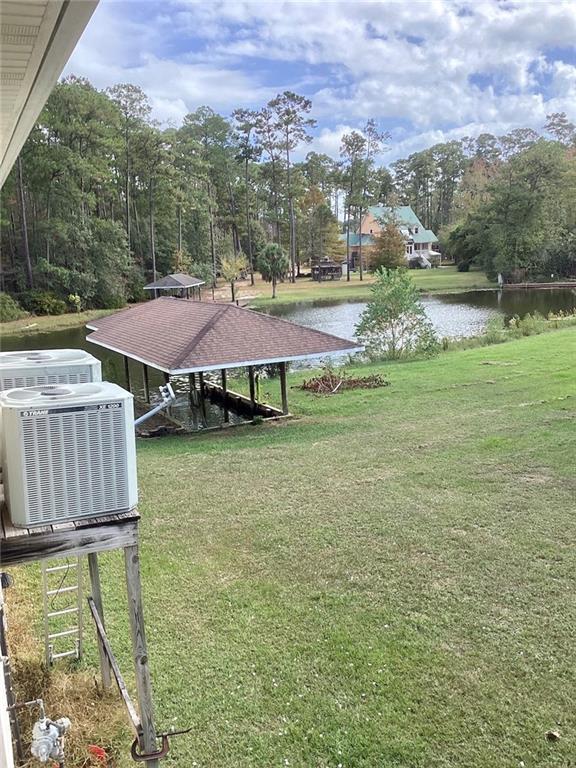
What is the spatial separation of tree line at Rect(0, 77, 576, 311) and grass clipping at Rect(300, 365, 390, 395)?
1895cm

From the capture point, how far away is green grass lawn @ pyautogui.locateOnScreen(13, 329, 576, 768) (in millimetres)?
3205

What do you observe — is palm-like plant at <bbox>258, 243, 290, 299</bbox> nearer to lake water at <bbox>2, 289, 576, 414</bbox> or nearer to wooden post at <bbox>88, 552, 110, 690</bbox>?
lake water at <bbox>2, 289, 576, 414</bbox>

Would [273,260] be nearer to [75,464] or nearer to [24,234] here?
[24,234]

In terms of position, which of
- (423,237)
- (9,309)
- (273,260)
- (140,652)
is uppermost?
(423,237)

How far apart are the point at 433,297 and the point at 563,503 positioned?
96.7ft

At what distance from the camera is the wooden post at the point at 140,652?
2693mm

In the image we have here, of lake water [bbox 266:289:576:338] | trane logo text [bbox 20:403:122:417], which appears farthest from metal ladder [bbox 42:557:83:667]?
lake water [bbox 266:289:576:338]

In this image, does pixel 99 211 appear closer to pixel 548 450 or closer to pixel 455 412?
pixel 455 412

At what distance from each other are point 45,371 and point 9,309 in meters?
25.7

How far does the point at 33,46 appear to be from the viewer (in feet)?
4.88

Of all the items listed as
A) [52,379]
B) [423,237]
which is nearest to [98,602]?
[52,379]

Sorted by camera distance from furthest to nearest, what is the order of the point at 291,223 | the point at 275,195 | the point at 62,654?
the point at 275,195, the point at 291,223, the point at 62,654

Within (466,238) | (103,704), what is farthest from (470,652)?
(466,238)

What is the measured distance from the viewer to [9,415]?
2.34m
